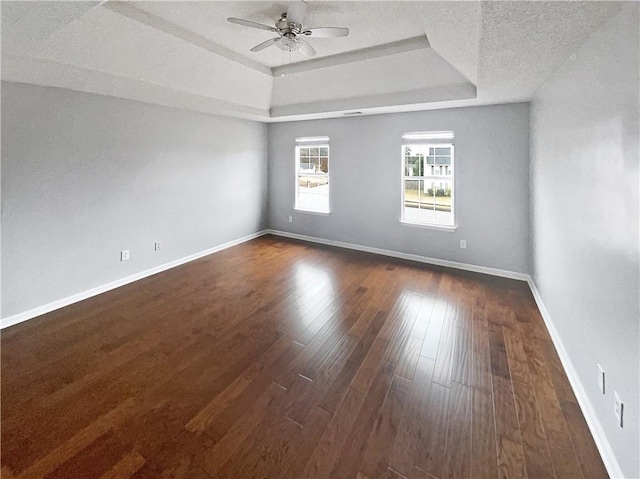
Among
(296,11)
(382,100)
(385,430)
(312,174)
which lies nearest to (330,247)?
(312,174)

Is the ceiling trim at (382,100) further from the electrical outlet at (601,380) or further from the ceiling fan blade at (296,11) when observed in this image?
Answer: the electrical outlet at (601,380)

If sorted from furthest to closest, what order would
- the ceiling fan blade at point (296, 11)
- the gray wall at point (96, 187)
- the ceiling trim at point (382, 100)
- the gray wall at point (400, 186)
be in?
the gray wall at point (400, 186) → the ceiling trim at point (382, 100) → the gray wall at point (96, 187) → the ceiling fan blade at point (296, 11)

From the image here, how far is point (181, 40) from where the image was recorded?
2.92 meters

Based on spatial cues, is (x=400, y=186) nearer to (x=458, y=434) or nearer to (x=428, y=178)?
(x=428, y=178)

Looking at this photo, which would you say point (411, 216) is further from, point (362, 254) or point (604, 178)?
point (604, 178)

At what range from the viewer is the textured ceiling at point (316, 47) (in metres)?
1.74

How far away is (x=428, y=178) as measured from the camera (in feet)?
14.9

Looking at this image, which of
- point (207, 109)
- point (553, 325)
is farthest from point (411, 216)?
point (207, 109)

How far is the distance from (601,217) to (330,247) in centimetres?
413

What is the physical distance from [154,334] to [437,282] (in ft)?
11.1

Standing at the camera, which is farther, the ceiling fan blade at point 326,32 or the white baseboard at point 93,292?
the white baseboard at point 93,292

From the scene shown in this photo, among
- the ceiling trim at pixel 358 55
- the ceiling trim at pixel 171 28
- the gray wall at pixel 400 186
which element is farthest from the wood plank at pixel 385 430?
the ceiling trim at pixel 171 28

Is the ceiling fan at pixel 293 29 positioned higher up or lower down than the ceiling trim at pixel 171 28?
lower down

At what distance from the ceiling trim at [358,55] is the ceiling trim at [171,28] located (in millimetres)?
534
